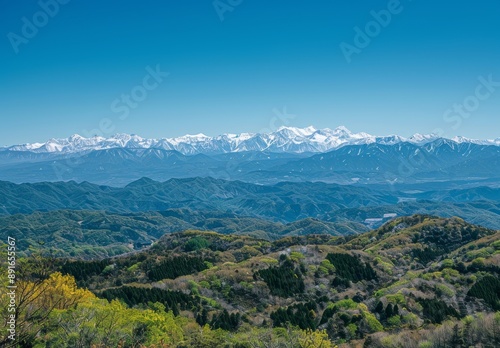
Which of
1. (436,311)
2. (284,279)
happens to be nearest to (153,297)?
(284,279)

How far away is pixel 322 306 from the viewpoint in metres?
79.8

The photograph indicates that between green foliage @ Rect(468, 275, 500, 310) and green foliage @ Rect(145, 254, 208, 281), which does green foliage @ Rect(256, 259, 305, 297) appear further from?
green foliage @ Rect(468, 275, 500, 310)

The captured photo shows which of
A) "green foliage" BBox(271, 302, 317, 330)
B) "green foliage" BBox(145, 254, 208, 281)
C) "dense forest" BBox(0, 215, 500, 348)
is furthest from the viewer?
"green foliage" BBox(145, 254, 208, 281)

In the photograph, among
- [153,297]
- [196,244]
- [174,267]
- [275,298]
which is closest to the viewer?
[153,297]

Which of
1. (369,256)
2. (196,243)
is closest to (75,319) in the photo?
(369,256)

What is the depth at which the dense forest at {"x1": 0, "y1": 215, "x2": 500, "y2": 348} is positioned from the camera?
4112 centimetres

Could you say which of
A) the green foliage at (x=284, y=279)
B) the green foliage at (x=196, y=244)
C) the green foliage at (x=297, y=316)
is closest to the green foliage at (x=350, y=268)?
the green foliage at (x=284, y=279)

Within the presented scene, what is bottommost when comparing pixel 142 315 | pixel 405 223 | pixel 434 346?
pixel 405 223

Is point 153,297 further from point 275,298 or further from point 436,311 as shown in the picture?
point 436,311

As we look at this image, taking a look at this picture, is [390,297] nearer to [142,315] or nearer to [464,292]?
[464,292]

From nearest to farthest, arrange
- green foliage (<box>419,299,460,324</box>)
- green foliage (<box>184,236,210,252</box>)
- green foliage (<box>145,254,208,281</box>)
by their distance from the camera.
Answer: green foliage (<box>419,299,460,324</box>) → green foliage (<box>145,254,208,281</box>) → green foliage (<box>184,236,210,252</box>)

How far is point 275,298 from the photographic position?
280ft

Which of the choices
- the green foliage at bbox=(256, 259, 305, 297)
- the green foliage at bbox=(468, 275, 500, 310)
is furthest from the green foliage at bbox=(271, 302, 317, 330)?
the green foliage at bbox=(468, 275, 500, 310)

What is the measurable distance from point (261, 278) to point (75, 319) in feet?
177
